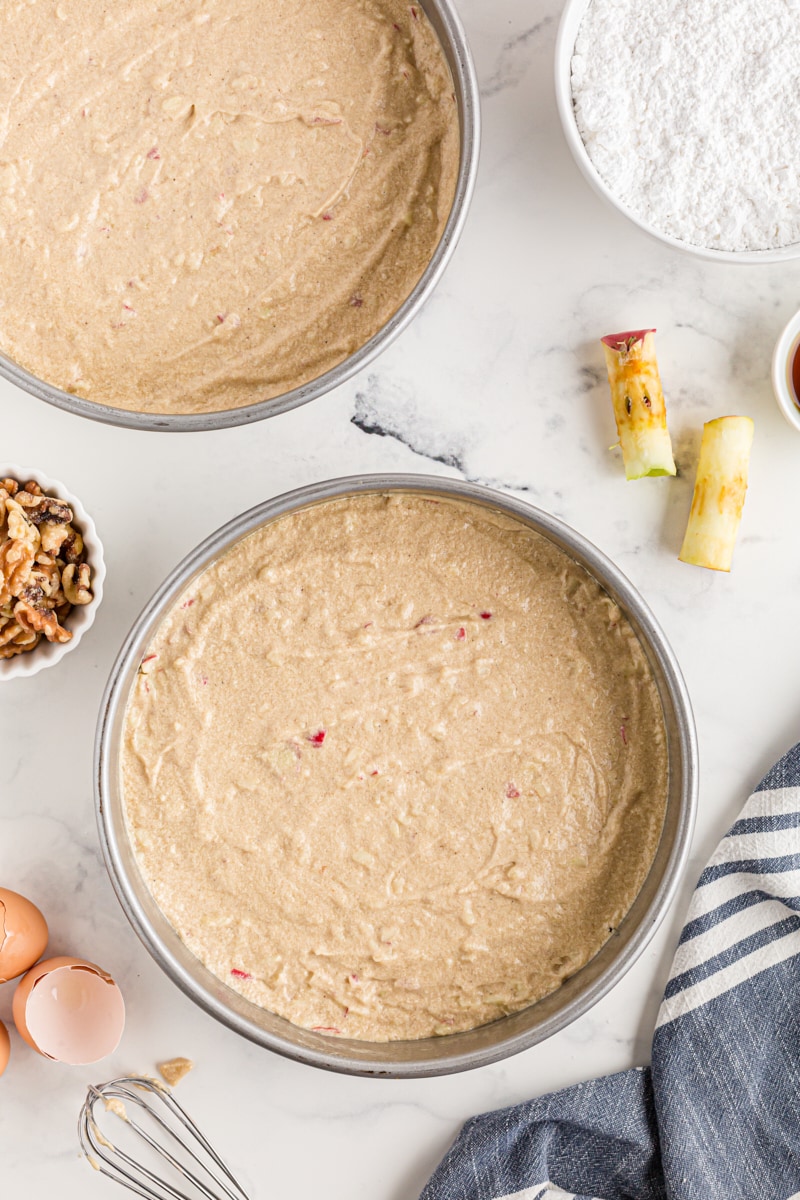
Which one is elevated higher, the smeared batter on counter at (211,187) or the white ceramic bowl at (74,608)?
the smeared batter on counter at (211,187)

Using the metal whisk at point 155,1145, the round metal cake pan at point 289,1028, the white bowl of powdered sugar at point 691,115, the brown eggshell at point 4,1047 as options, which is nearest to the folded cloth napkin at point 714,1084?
the round metal cake pan at point 289,1028

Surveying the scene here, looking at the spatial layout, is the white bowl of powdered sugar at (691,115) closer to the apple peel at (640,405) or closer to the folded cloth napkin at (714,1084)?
the apple peel at (640,405)

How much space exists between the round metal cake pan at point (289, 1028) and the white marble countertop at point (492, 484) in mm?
193

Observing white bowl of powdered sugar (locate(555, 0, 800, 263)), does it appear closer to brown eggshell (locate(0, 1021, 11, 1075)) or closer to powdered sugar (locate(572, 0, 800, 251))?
powdered sugar (locate(572, 0, 800, 251))

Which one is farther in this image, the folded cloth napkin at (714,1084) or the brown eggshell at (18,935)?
the folded cloth napkin at (714,1084)

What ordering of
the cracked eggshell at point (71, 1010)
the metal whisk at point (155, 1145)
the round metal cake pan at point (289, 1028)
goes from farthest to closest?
1. the metal whisk at point (155, 1145)
2. the cracked eggshell at point (71, 1010)
3. the round metal cake pan at point (289, 1028)

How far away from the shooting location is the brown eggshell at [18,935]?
156cm

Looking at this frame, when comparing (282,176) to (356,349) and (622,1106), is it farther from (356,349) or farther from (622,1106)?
(622,1106)

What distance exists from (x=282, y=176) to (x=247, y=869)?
116 centimetres

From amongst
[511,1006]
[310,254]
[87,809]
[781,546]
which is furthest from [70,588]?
[781,546]

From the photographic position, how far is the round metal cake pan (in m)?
1.48

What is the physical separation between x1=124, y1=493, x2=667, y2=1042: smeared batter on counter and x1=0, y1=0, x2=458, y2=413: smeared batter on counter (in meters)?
0.35

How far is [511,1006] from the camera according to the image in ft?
5.27

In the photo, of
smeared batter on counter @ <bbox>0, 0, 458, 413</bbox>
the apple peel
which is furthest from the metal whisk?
the apple peel
